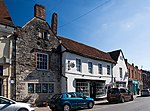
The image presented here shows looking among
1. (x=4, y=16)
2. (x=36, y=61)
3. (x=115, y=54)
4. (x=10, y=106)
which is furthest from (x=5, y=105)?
(x=115, y=54)

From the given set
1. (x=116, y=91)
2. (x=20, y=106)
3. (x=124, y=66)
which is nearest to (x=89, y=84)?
(x=116, y=91)

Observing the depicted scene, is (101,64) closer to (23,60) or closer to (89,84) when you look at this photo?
(89,84)

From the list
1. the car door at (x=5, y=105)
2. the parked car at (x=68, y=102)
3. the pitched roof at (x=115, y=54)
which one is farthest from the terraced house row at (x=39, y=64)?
the pitched roof at (x=115, y=54)

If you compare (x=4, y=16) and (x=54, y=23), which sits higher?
(x=54, y=23)

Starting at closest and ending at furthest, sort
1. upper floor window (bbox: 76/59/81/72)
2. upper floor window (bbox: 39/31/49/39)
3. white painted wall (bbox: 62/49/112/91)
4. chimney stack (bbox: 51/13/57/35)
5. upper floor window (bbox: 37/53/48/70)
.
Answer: upper floor window (bbox: 37/53/48/70) < upper floor window (bbox: 39/31/49/39) < white painted wall (bbox: 62/49/112/91) < upper floor window (bbox: 76/59/81/72) < chimney stack (bbox: 51/13/57/35)

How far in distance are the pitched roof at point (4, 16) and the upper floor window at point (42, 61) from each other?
14.6ft

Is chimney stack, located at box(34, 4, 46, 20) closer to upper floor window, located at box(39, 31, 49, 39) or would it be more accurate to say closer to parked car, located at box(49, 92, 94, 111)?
upper floor window, located at box(39, 31, 49, 39)

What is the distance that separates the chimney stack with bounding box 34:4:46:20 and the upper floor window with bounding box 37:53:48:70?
4.30 m

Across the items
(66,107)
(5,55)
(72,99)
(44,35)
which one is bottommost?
(66,107)

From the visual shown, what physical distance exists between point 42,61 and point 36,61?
890 millimetres

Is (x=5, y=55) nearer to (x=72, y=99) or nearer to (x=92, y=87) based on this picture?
(x=72, y=99)

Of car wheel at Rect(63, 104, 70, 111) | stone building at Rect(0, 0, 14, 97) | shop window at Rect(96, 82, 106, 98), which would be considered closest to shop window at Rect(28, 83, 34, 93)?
stone building at Rect(0, 0, 14, 97)

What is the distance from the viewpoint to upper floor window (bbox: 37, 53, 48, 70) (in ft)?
70.0

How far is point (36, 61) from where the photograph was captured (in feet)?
68.6
